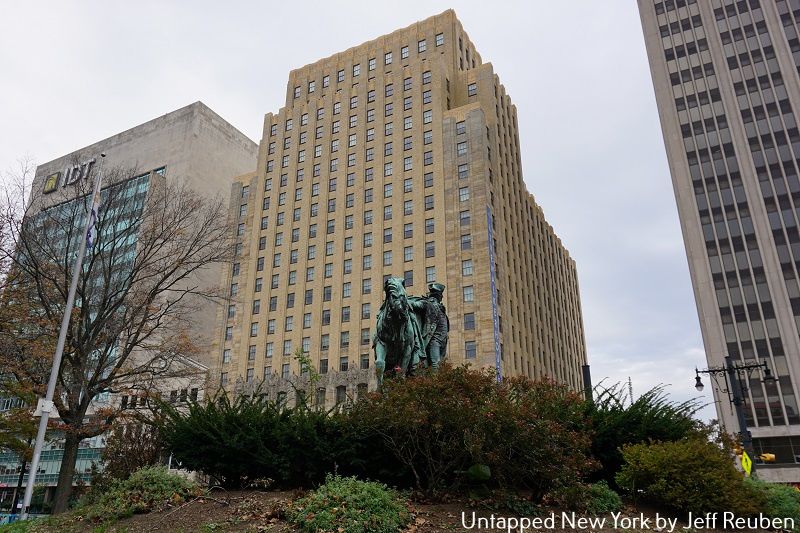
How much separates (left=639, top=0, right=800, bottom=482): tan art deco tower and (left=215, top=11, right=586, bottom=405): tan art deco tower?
64.8 feet

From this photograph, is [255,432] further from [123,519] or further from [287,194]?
[287,194]

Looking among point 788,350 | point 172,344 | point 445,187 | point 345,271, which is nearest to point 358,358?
point 345,271

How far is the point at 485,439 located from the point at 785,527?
5.92 metres

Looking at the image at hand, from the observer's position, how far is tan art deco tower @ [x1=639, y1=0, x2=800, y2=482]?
2422 inches

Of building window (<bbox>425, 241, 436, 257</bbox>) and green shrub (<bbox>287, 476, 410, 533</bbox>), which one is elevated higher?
building window (<bbox>425, 241, 436, 257</bbox>)

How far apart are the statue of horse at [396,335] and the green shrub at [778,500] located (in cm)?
789

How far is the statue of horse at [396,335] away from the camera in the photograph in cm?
1499

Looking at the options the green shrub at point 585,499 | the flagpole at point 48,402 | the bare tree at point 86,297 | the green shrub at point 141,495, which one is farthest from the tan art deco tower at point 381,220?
the green shrub at point 141,495

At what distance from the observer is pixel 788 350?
61625 mm

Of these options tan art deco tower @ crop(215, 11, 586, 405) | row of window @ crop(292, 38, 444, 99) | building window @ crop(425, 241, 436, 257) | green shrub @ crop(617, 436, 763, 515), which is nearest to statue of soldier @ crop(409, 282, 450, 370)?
green shrub @ crop(617, 436, 763, 515)

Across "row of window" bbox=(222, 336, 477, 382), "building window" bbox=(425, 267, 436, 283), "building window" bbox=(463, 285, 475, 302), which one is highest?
"building window" bbox=(425, 267, 436, 283)

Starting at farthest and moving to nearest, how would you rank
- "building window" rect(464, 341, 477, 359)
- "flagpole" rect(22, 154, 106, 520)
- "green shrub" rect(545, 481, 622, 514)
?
"building window" rect(464, 341, 477, 359), "flagpole" rect(22, 154, 106, 520), "green shrub" rect(545, 481, 622, 514)

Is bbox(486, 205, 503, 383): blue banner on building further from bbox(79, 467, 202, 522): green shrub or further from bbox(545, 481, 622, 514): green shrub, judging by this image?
bbox(79, 467, 202, 522): green shrub

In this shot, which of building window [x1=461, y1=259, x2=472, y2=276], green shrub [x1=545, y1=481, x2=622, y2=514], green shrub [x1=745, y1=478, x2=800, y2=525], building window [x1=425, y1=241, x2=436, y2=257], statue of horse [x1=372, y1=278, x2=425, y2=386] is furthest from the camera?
building window [x1=425, y1=241, x2=436, y2=257]
